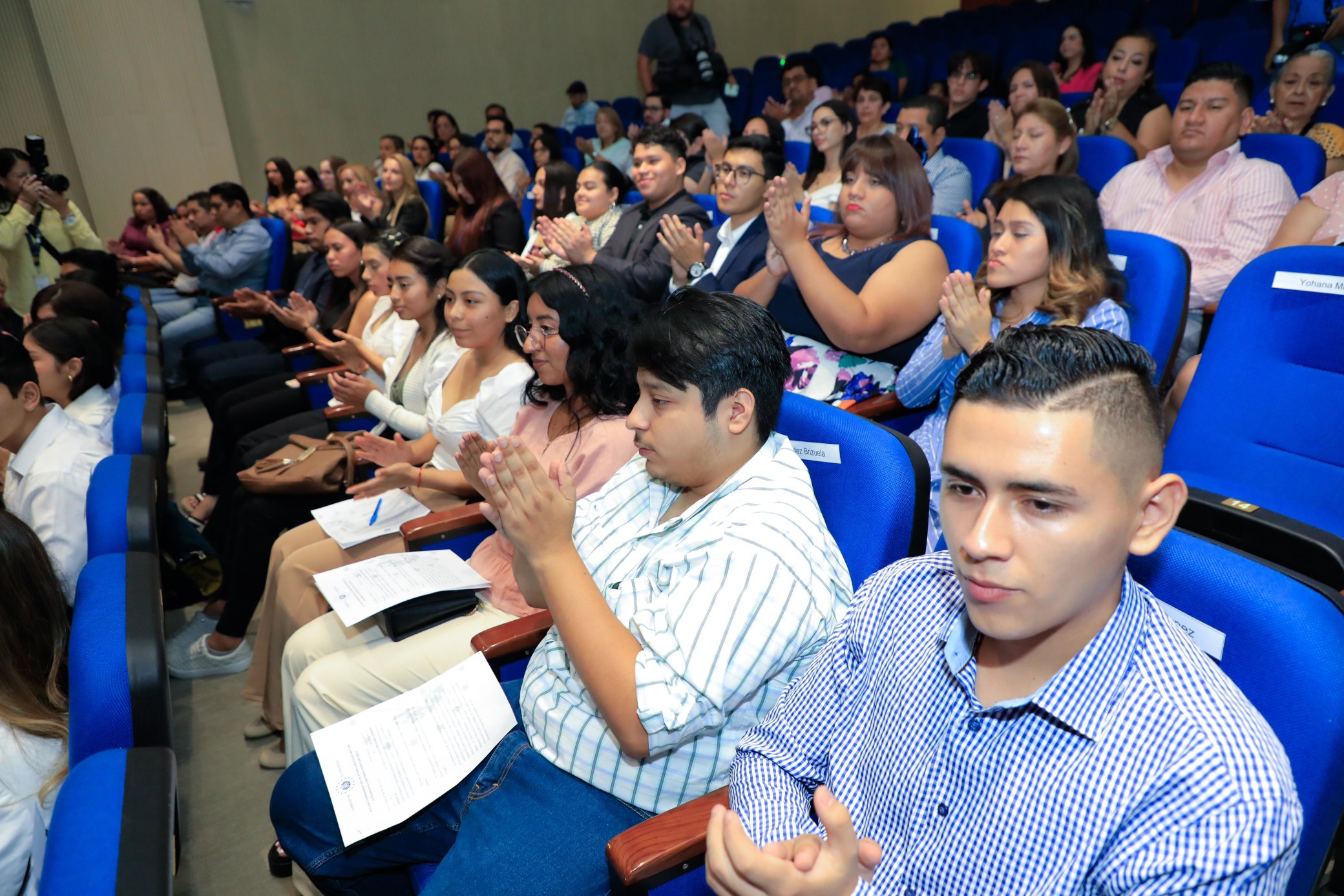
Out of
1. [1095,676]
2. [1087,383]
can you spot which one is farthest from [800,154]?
[1095,676]

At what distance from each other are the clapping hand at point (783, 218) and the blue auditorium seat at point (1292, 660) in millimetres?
1463

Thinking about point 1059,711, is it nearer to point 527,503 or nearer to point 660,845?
point 660,845

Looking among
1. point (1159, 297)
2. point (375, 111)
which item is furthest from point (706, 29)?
point (1159, 297)

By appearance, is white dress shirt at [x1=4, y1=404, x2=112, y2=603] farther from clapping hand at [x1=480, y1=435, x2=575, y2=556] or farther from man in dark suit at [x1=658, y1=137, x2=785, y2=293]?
man in dark suit at [x1=658, y1=137, x2=785, y2=293]

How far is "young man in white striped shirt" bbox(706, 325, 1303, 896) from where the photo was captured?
0.69m

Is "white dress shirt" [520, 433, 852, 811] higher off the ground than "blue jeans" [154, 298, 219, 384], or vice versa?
"white dress shirt" [520, 433, 852, 811]

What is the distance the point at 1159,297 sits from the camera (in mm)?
1889

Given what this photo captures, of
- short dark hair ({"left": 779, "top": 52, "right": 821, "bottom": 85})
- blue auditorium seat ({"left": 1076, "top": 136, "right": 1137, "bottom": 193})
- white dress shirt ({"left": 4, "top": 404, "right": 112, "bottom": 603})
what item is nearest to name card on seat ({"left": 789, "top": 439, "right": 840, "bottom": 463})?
white dress shirt ({"left": 4, "top": 404, "right": 112, "bottom": 603})

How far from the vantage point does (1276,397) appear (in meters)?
1.64

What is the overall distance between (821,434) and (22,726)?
126 cm

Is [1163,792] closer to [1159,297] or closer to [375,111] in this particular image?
[1159,297]

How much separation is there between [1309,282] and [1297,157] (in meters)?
1.64

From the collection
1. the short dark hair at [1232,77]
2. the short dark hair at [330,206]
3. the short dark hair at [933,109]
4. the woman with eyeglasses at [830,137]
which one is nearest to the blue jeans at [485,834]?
the short dark hair at [1232,77]

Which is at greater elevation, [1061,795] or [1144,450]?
[1144,450]
